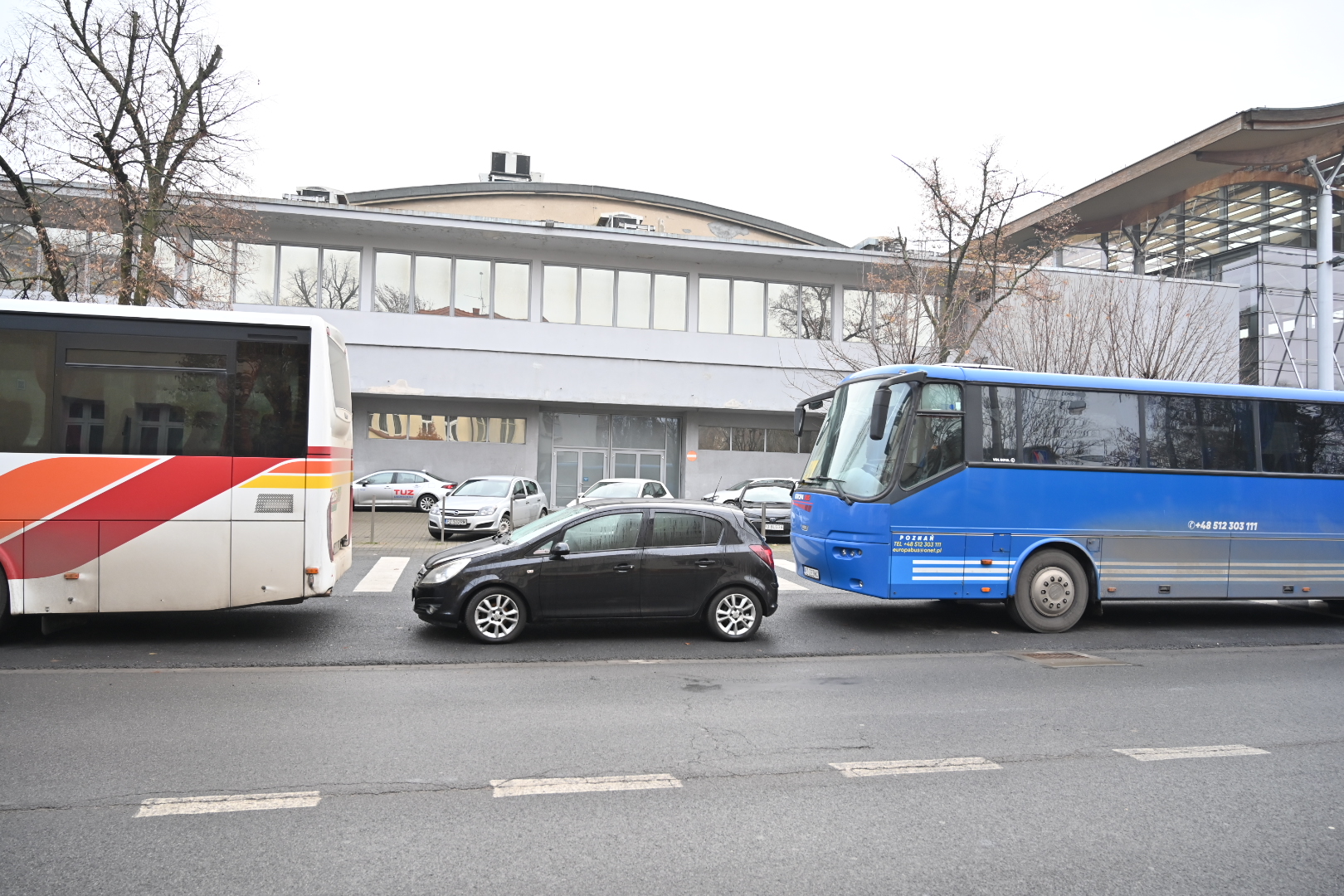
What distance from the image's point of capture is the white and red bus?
8.53 m

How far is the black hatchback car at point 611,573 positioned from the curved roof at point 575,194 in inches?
1248

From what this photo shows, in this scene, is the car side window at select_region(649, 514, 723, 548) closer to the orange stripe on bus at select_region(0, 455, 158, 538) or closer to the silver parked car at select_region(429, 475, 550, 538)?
the orange stripe on bus at select_region(0, 455, 158, 538)

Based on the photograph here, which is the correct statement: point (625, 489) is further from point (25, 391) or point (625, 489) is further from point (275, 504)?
point (25, 391)

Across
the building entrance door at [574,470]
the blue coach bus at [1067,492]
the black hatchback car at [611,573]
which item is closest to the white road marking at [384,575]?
the black hatchback car at [611,573]

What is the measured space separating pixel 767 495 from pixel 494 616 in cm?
1422

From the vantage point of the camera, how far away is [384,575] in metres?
14.2


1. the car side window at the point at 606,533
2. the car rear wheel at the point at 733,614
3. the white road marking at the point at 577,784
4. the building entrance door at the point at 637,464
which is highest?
the building entrance door at the point at 637,464

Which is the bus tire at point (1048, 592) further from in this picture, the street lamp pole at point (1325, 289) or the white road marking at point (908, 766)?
the street lamp pole at point (1325, 289)

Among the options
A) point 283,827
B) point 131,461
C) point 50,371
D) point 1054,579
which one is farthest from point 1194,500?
point 50,371

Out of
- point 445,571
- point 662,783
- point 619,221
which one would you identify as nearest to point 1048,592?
point 445,571

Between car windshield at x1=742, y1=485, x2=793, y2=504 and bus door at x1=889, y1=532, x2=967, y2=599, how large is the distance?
11947 mm

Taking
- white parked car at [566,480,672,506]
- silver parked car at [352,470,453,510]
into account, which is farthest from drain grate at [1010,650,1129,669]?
silver parked car at [352,470,453,510]

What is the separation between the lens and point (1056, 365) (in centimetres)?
2347

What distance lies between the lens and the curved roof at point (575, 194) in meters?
38.3
